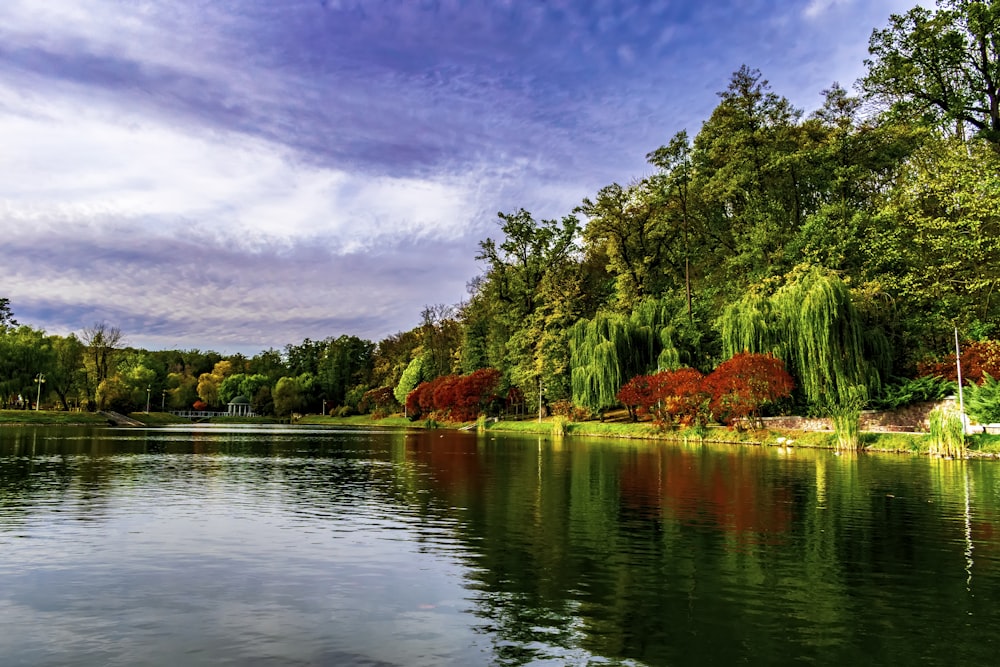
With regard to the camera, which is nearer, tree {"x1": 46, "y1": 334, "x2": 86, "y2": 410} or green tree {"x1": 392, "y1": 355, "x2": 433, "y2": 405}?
tree {"x1": 46, "y1": 334, "x2": 86, "y2": 410}

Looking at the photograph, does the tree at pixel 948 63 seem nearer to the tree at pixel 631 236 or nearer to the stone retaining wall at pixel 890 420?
the stone retaining wall at pixel 890 420

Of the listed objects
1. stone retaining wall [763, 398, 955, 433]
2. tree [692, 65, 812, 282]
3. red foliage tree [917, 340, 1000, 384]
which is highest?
tree [692, 65, 812, 282]

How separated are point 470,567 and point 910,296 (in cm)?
3821

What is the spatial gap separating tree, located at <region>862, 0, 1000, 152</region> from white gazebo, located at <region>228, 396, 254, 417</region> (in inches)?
4905

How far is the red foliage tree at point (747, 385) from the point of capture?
3619cm

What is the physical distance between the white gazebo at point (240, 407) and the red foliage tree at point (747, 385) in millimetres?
113507

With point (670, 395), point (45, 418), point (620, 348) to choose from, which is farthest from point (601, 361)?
point (45, 418)

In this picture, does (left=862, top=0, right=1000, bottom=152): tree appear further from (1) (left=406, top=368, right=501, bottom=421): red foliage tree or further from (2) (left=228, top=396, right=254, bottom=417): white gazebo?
(2) (left=228, top=396, right=254, bottom=417): white gazebo

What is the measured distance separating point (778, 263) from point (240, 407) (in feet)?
373

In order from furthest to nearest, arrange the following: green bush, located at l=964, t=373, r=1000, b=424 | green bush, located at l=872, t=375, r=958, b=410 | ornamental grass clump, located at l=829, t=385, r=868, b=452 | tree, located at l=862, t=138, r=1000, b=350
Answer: green bush, located at l=872, t=375, r=958, b=410
ornamental grass clump, located at l=829, t=385, r=868, b=452
tree, located at l=862, t=138, r=1000, b=350
green bush, located at l=964, t=373, r=1000, b=424

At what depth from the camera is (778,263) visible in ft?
156

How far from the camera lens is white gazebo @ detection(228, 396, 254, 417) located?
13338cm

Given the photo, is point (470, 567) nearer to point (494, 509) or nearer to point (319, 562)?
point (319, 562)

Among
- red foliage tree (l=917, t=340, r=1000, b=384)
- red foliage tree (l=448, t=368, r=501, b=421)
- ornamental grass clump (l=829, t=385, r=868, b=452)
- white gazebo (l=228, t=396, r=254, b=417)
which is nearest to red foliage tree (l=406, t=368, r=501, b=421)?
red foliage tree (l=448, t=368, r=501, b=421)
